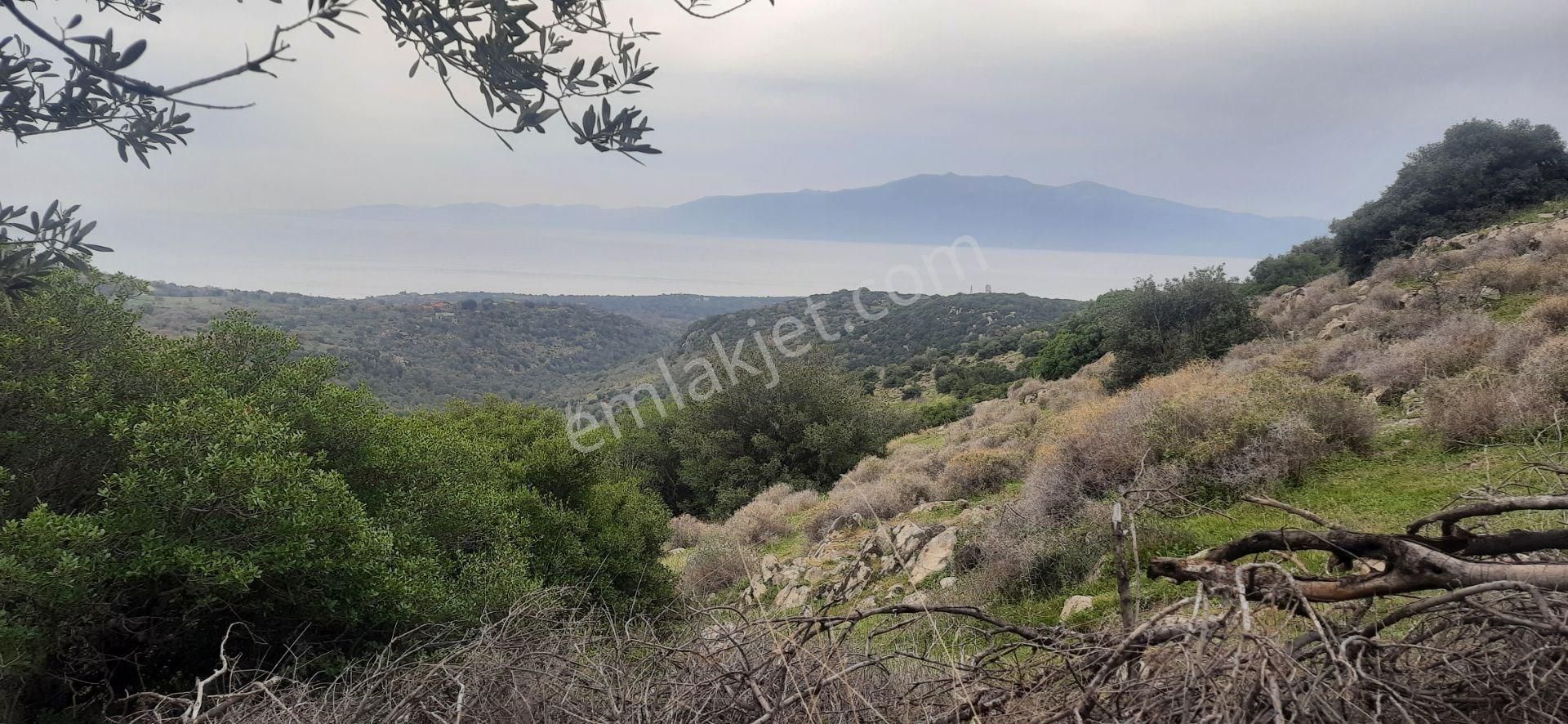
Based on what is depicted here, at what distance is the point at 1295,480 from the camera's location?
6.99m

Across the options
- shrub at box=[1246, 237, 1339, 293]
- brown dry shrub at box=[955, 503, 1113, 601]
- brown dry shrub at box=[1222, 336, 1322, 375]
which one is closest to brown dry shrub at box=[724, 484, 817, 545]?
brown dry shrub at box=[955, 503, 1113, 601]

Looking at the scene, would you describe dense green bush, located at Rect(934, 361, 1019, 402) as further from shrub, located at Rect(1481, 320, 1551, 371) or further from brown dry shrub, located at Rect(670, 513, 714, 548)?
shrub, located at Rect(1481, 320, 1551, 371)

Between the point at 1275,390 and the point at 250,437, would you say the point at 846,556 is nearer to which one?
the point at 1275,390

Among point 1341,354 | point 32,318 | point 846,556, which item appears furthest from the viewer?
point 1341,354

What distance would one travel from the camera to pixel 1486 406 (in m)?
6.66

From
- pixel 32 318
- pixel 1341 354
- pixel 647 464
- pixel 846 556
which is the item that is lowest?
pixel 647 464

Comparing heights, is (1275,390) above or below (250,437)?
below

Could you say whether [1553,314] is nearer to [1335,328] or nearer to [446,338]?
[1335,328]

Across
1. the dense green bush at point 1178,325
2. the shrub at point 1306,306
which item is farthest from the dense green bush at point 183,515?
the shrub at point 1306,306

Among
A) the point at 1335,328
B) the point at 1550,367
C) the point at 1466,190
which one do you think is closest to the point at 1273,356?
the point at 1335,328

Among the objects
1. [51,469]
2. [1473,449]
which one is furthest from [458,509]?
[1473,449]

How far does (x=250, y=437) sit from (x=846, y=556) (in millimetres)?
7513

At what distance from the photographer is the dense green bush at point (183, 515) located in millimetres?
4660

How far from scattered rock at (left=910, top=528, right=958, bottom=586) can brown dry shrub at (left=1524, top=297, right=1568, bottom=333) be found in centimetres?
792
